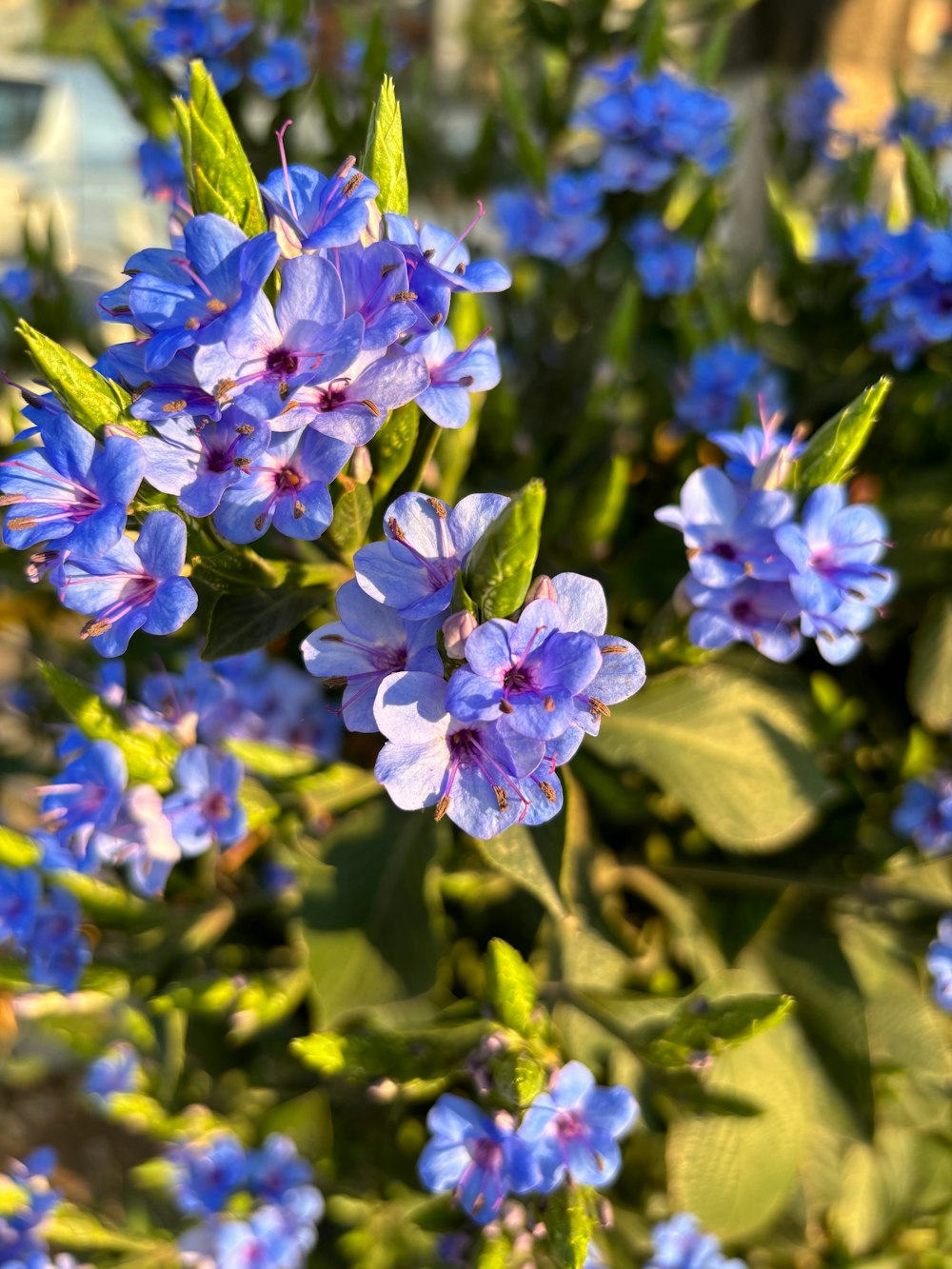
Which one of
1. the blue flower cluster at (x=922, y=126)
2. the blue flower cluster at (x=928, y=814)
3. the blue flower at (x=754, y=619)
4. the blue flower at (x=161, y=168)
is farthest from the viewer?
the blue flower cluster at (x=922, y=126)

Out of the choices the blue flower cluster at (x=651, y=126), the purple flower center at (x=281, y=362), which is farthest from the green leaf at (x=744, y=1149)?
the blue flower cluster at (x=651, y=126)

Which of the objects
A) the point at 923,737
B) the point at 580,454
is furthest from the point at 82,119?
the point at 923,737

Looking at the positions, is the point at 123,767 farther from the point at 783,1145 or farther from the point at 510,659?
the point at 783,1145

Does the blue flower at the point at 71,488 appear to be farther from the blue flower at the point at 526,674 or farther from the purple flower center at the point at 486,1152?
the purple flower center at the point at 486,1152

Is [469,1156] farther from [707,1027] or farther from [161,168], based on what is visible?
[161,168]

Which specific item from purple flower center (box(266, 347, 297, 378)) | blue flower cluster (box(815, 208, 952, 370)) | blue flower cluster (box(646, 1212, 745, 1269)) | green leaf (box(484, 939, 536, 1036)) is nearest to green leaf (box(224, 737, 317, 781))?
green leaf (box(484, 939, 536, 1036))

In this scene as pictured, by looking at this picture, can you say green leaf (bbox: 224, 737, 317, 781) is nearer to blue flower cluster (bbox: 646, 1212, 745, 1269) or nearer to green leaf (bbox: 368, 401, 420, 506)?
green leaf (bbox: 368, 401, 420, 506)
